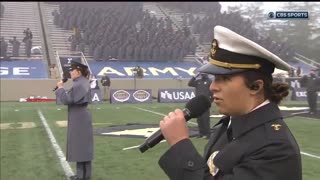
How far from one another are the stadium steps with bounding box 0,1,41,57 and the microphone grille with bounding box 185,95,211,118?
20.5 meters

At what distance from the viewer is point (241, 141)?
168cm

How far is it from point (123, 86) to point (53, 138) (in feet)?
44.5

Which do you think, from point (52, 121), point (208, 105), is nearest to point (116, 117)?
point (52, 121)

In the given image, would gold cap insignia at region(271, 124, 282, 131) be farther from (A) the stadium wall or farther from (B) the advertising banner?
(A) the stadium wall

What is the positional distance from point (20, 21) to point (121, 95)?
8.83m

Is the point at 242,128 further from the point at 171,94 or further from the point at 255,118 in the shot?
the point at 171,94

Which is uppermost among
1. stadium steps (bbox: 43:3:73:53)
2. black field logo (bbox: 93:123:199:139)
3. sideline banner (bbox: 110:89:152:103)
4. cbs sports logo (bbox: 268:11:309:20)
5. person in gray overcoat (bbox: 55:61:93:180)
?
cbs sports logo (bbox: 268:11:309:20)

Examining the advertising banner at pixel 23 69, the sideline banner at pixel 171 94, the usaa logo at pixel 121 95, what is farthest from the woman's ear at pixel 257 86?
the advertising banner at pixel 23 69

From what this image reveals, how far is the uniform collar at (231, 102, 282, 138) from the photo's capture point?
169cm

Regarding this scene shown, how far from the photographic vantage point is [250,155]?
63.6 inches

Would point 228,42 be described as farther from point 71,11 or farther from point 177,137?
point 71,11

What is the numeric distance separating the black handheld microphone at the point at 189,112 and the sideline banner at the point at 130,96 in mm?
21206

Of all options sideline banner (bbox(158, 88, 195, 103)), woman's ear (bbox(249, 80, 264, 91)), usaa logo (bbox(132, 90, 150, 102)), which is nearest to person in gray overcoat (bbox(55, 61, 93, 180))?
woman's ear (bbox(249, 80, 264, 91))

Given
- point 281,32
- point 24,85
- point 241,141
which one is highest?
point 281,32
